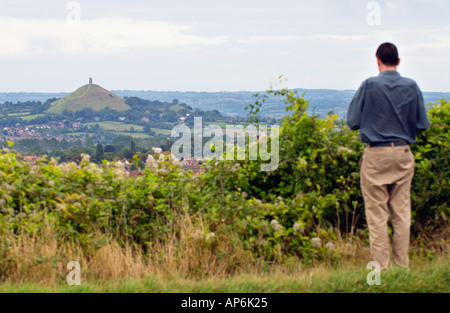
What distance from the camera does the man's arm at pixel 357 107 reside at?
534 cm

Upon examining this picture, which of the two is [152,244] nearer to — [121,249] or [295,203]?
[121,249]

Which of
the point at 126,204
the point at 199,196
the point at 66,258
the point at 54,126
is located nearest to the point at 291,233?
the point at 199,196

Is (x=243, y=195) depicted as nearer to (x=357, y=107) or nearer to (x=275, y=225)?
(x=275, y=225)

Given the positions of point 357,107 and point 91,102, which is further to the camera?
point 91,102

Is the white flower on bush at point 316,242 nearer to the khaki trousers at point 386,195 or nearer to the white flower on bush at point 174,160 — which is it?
the khaki trousers at point 386,195

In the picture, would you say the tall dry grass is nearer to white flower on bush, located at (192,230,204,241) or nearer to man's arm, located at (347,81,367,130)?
white flower on bush, located at (192,230,204,241)

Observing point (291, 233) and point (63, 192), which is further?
point (63, 192)

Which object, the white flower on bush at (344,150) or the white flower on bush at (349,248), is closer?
the white flower on bush at (349,248)

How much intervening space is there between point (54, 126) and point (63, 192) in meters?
34.1

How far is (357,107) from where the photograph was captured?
5.37m

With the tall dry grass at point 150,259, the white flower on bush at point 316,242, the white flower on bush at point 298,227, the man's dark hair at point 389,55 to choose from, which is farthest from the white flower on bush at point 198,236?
the man's dark hair at point 389,55

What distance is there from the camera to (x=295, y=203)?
621cm
